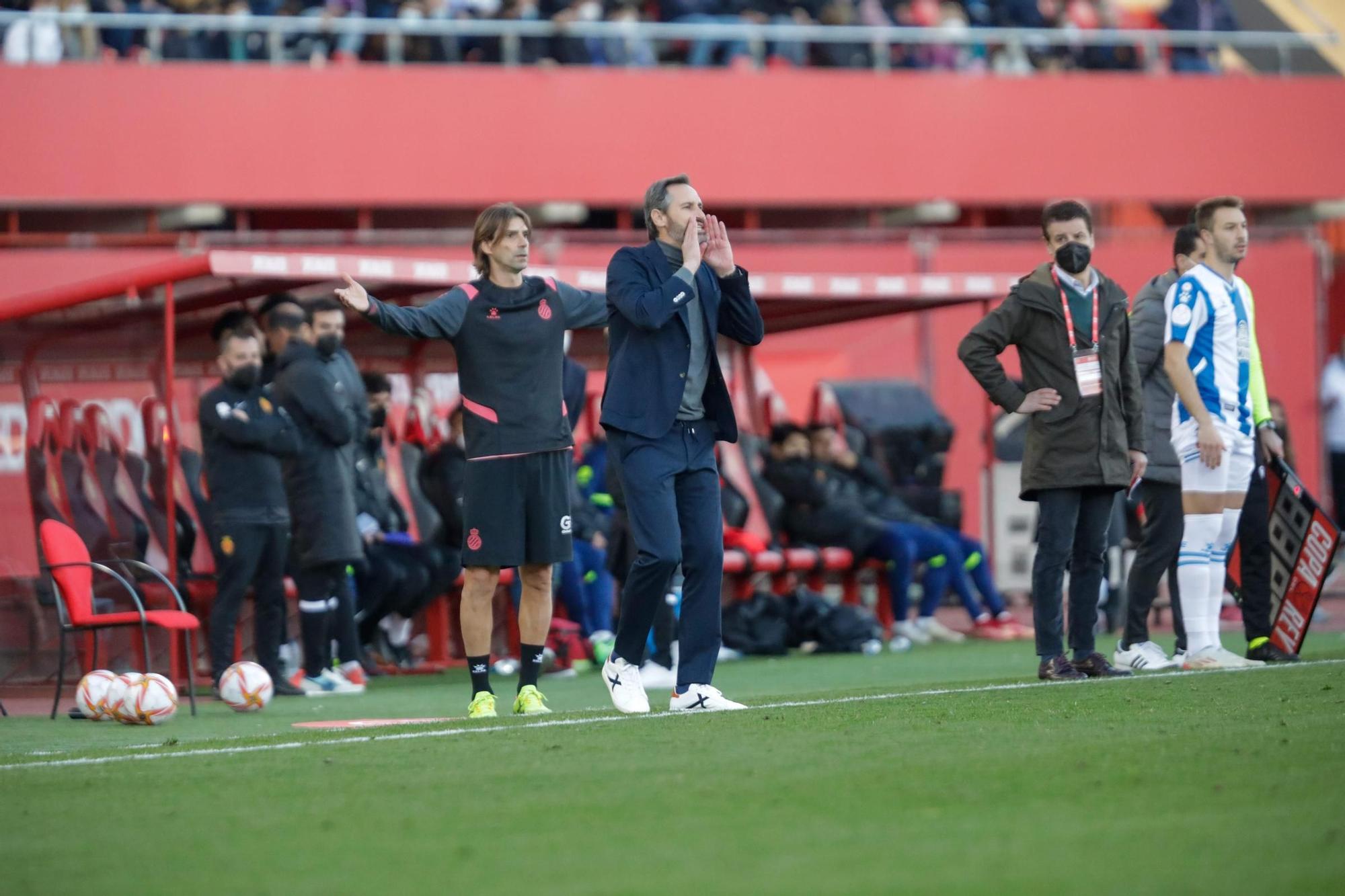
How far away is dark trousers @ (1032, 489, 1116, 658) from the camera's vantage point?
8.38m

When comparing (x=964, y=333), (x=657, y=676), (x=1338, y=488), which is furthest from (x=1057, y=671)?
(x=1338, y=488)

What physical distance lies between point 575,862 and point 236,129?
15268 millimetres

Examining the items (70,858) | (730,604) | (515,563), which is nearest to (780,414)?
(730,604)

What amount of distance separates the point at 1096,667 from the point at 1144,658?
2.44 ft

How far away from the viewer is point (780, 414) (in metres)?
15.6

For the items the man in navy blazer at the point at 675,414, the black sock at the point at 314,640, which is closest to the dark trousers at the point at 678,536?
the man in navy blazer at the point at 675,414

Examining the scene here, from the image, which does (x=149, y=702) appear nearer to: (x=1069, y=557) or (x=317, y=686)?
(x=317, y=686)

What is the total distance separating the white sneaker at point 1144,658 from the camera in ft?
30.1

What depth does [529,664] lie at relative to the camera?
8102 mm

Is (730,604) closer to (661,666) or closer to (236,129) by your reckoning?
(661,666)

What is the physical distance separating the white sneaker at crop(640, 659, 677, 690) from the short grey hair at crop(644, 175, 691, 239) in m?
3.83

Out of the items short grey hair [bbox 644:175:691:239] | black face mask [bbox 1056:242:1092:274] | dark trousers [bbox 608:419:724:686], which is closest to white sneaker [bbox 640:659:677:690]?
dark trousers [bbox 608:419:724:686]

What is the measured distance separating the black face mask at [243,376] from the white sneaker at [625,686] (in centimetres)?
374

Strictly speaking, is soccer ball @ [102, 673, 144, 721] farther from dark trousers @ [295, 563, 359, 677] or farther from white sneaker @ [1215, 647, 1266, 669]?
white sneaker @ [1215, 647, 1266, 669]
